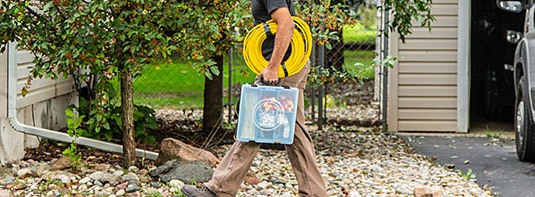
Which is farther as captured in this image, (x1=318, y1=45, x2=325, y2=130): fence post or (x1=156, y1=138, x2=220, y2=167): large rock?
(x1=318, y1=45, x2=325, y2=130): fence post

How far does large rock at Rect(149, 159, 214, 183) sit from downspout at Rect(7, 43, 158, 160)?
2.15 ft

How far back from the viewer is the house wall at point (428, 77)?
10195 millimetres

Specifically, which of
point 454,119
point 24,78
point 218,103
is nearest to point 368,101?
point 454,119

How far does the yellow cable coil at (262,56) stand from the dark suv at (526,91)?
2.87 m

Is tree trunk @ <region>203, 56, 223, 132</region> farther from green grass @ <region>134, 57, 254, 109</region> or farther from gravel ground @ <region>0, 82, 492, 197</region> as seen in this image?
green grass @ <region>134, 57, 254, 109</region>

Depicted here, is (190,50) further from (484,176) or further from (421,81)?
Result: (421,81)

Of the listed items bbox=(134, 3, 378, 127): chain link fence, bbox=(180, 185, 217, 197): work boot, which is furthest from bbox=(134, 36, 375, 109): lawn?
bbox=(180, 185, 217, 197): work boot

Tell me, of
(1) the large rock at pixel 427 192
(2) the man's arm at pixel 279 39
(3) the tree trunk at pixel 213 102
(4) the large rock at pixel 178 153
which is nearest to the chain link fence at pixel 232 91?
(3) the tree trunk at pixel 213 102

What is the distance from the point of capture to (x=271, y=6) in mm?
5000

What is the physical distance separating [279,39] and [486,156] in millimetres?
4067

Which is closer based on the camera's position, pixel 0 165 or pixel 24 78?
pixel 0 165

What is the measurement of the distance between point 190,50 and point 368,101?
7972mm

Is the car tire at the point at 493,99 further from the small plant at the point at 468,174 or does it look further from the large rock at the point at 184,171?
the large rock at the point at 184,171

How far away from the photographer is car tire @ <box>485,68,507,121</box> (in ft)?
36.0
